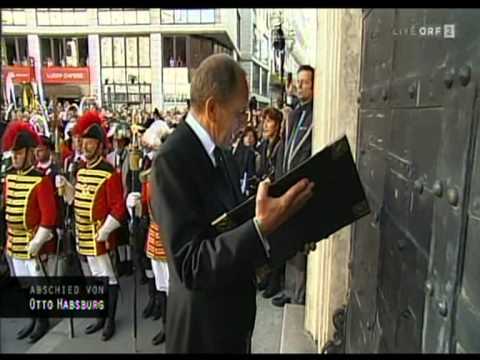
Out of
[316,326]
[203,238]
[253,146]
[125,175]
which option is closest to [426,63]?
[203,238]

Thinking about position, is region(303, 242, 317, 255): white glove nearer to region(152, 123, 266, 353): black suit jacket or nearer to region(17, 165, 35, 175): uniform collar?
region(152, 123, 266, 353): black suit jacket

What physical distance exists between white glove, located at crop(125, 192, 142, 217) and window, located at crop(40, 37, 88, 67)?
1793mm

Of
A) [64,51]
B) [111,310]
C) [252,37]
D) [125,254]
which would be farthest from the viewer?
[125,254]

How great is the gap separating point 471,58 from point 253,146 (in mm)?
3953

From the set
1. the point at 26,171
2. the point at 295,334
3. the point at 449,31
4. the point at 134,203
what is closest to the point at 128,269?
the point at 134,203

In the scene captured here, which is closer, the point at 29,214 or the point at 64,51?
the point at 64,51

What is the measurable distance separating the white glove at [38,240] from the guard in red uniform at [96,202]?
8.9 inches

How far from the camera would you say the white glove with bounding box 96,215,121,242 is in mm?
2914

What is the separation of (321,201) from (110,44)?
0.88 meters

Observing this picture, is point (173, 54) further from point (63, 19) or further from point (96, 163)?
point (96, 163)

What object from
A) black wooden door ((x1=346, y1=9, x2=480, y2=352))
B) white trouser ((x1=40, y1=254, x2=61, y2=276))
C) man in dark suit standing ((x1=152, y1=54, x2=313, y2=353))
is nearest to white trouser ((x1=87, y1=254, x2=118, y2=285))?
white trouser ((x1=40, y1=254, x2=61, y2=276))

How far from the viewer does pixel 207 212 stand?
801 millimetres

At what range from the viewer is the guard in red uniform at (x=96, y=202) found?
115 inches

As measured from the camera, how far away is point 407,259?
0.95 m
